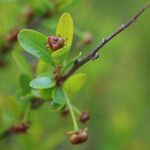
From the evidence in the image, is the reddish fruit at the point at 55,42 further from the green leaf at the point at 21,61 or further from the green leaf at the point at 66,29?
the green leaf at the point at 21,61

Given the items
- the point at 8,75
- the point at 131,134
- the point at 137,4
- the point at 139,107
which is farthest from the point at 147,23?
the point at 8,75

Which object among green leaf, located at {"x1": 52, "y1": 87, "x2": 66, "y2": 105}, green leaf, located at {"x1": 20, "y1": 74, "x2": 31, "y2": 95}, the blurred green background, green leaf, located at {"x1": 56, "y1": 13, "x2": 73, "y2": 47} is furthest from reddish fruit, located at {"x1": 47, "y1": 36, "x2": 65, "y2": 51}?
the blurred green background

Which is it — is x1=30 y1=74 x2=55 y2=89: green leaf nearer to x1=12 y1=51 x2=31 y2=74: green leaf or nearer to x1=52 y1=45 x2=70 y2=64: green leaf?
x1=52 y1=45 x2=70 y2=64: green leaf

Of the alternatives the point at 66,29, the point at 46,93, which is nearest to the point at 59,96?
the point at 46,93

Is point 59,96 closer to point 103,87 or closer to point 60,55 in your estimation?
point 60,55

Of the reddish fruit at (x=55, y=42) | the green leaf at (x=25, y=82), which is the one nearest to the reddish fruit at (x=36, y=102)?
the green leaf at (x=25, y=82)

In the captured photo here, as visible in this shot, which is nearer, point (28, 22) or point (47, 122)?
point (28, 22)

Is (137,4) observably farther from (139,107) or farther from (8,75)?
(8,75)
